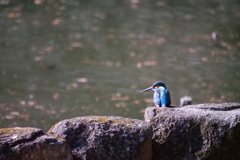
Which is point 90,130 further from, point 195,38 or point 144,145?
point 195,38

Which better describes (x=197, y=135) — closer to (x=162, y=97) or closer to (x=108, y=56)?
(x=162, y=97)

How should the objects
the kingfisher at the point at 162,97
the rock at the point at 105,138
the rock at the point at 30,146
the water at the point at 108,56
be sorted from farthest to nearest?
the water at the point at 108,56
the kingfisher at the point at 162,97
the rock at the point at 105,138
the rock at the point at 30,146

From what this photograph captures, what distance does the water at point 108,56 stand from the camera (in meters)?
7.90

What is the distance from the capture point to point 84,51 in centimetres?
1042

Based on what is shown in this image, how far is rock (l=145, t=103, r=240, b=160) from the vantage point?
3357 millimetres

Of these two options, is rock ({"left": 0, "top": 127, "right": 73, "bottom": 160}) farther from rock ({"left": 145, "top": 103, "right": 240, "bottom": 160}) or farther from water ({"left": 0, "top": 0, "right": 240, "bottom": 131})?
water ({"left": 0, "top": 0, "right": 240, "bottom": 131})

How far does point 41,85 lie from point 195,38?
15.2 feet

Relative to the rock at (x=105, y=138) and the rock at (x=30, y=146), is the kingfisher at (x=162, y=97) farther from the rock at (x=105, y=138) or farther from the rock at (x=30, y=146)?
the rock at (x=30, y=146)

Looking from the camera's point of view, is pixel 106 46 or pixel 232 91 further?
pixel 106 46

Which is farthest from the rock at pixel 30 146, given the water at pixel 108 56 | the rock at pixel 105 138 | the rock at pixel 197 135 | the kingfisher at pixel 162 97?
the water at pixel 108 56

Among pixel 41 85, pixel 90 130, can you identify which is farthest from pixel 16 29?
pixel 90 130

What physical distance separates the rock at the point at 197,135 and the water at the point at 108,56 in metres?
3.56

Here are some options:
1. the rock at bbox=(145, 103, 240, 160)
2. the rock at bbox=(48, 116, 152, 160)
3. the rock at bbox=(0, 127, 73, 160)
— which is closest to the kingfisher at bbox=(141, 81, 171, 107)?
the rock at bbox=(145, 103, 240, 160)

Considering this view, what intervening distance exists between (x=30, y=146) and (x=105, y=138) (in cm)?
56
